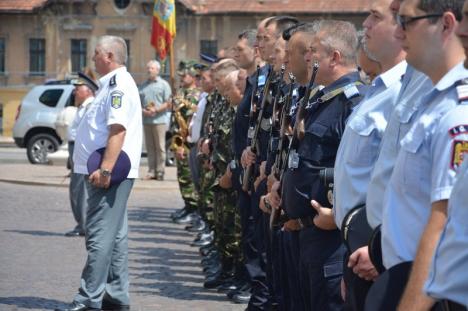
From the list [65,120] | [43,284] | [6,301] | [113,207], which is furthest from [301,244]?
[65,120]

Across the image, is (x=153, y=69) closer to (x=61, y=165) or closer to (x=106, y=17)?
(x=61, y=165)

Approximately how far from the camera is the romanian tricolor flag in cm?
2286

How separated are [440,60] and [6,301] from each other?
6.34 meters

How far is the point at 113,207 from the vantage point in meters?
9.11

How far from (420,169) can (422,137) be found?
109mm

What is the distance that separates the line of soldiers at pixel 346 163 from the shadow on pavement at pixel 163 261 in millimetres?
250

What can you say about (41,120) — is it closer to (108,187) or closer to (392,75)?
(108,187)

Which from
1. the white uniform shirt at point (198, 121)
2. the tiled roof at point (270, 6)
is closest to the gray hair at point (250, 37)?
the white uniform shirt at point (198, 121)

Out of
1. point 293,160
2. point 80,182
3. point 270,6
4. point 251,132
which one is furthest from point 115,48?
point 270,6

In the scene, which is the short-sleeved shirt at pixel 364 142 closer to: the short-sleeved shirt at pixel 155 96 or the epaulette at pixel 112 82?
the epaulette at pixel 112 82

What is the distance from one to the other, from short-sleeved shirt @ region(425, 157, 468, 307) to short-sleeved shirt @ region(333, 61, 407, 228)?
1.67 m

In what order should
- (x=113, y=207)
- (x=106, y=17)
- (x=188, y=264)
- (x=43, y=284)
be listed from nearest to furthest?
(x=113, y=207) < (x=43, y=284) < (x=188, y=264) < (x=106, y=17)

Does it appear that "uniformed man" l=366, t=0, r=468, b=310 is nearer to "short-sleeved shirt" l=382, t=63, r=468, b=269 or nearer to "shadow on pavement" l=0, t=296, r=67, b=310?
"short-sleeved shirt" l=382, t=63, r=468, b=269

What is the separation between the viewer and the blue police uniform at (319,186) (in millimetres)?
6160
